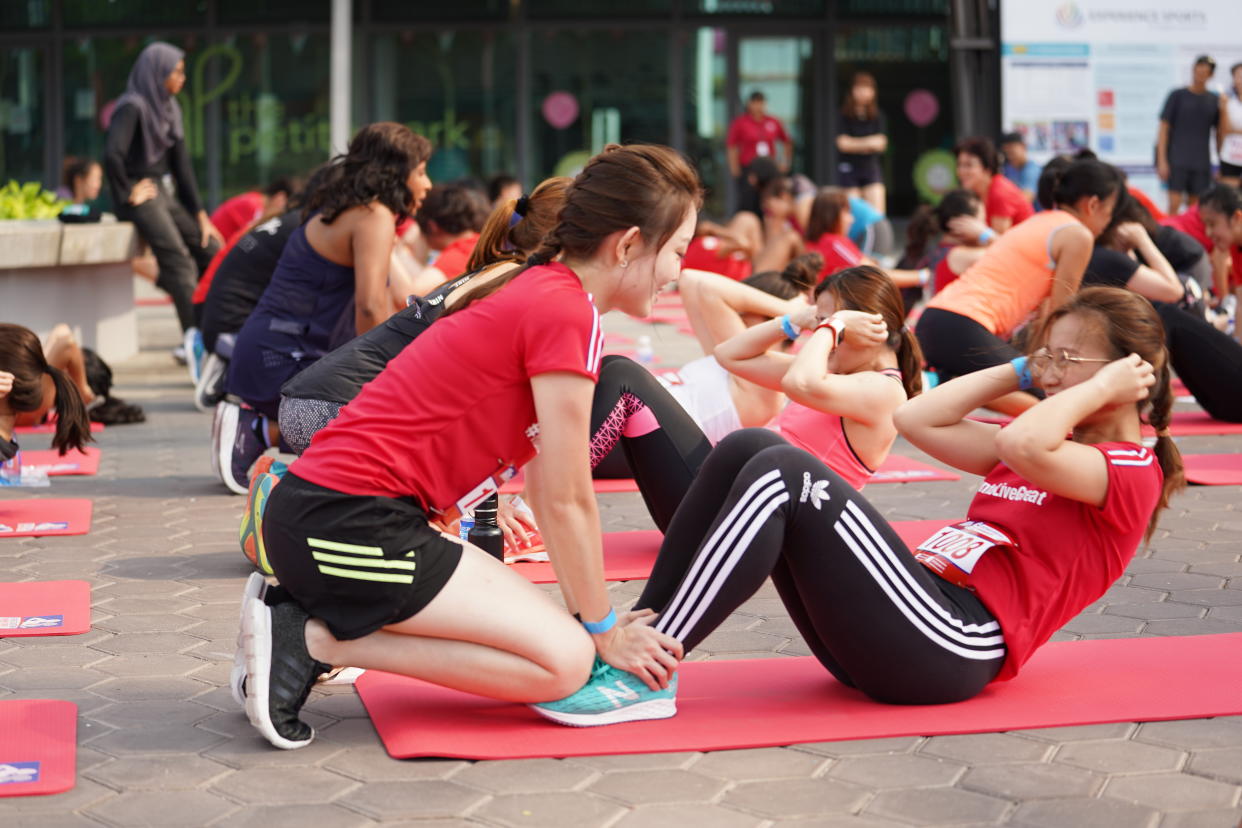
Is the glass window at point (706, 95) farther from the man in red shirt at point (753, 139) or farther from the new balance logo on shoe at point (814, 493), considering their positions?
the new balance logo on shoe at point (814, 493)

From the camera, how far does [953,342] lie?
23.1ft

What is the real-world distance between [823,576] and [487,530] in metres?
1.71

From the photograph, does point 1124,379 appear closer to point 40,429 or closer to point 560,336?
point 560,336

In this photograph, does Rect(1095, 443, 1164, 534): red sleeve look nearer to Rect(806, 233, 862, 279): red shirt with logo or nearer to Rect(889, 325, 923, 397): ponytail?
Rect(889, 325, 923, 397): ponytail

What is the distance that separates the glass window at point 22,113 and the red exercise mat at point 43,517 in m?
15.1

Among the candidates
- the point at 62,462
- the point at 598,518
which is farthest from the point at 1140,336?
the point at 62,462

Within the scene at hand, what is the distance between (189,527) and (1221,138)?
11.2 meters

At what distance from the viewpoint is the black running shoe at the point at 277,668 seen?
306cm

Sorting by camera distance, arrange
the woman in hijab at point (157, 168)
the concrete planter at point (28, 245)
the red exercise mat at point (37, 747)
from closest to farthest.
Answer: the red exercise mat at point (37, 747) → the concrete planter at point (28, 245) → the woman in hijab at point (157, 168)

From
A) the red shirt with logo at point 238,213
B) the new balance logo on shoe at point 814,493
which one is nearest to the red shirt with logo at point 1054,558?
the new balance logo on shoe at point 814,493

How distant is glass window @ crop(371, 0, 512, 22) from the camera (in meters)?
19.6

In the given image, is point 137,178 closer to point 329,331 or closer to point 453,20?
point 329,331

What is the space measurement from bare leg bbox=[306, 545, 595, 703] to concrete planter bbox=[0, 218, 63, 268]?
6897 millimetres

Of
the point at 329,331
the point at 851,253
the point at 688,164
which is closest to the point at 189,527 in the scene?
the point at 329,331
